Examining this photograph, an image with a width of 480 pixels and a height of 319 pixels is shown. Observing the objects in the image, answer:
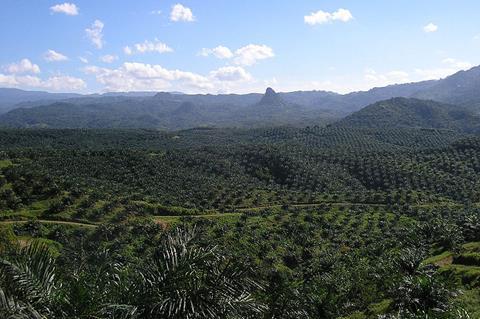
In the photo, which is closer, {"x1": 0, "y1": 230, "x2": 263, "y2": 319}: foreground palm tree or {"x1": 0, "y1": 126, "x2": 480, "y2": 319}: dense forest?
{"x1": 0, "y1": 230, "x2": 263, "y2": 319}: foreground palm tree

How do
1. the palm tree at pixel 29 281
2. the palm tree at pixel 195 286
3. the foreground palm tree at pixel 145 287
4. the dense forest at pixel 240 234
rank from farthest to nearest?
the dense forest at pixel 240 234 < the palm tree at pixel 195 286 < the foreground palm tree at pixel 145 287 < the palm tree at pixel 29 281

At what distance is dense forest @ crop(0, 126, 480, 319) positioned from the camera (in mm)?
9477

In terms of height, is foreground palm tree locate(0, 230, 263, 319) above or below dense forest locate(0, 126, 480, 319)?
above

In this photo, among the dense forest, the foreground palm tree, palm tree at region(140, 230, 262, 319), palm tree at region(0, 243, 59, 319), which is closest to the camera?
palm tree at region(0, 243, 59, 319)

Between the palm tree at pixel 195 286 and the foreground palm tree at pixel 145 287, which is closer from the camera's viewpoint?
the foreground palm tree at pixel 145 287

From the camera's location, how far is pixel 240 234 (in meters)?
76.2

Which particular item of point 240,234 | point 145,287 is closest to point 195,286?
point 145,287

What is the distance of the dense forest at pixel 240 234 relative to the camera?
948 centimetres

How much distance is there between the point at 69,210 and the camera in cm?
7812

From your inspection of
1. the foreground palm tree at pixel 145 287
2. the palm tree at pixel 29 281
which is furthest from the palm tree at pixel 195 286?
the palm tree at pixel 29 281

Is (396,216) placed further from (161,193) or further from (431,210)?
(161,193)

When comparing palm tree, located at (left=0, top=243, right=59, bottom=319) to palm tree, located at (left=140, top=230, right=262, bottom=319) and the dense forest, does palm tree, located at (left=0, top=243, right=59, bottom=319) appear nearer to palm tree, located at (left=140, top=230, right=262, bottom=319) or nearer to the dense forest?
the dense forest

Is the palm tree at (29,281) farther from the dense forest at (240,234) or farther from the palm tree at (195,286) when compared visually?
the palm tree at (195,286)

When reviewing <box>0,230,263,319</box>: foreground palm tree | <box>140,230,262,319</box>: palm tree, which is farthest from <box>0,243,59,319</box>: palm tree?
<box>140,230,262,319</box>: palm tree
